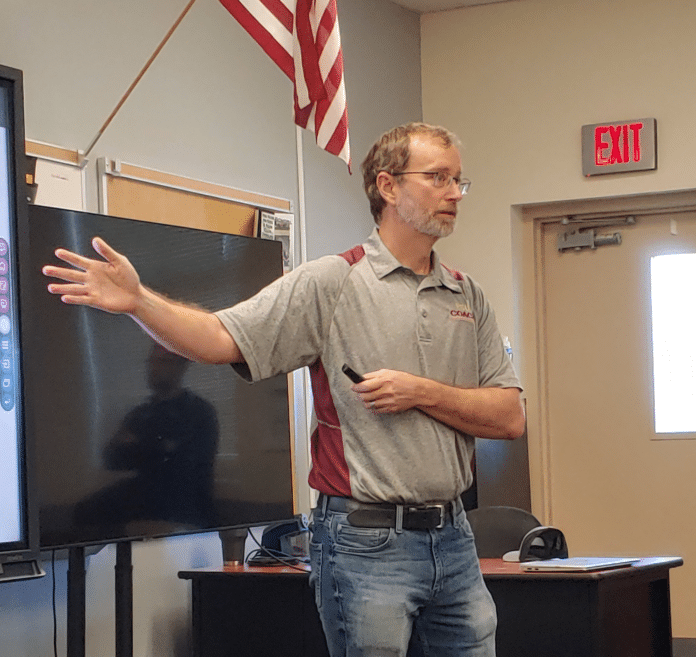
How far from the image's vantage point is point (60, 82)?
311 centimetres

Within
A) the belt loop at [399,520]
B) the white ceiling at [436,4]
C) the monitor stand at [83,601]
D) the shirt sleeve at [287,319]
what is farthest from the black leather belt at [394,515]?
the white ceiling at [436,4]

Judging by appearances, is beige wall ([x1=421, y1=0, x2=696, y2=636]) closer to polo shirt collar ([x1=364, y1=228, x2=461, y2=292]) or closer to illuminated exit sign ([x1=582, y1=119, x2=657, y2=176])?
illuminated exit sign ([x1=582, y1=119, x2=657, y2=176])

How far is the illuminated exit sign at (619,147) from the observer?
4.93 meters

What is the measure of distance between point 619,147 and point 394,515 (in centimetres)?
351

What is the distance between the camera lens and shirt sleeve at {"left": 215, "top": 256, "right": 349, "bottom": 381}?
1907mm

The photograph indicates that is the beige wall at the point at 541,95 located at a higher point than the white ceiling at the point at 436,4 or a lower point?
lower

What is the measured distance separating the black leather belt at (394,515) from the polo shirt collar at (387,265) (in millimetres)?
441

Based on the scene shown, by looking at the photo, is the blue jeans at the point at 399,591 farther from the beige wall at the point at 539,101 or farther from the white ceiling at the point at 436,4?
the white ceiling at the point at 436,4

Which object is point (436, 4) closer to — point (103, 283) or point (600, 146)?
point (600, 146)

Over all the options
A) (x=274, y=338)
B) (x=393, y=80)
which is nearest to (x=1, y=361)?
(x=274, y=338)

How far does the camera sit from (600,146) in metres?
5.02

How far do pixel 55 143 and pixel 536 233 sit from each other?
2947mm

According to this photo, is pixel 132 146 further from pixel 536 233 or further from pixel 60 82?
pixel 536 233

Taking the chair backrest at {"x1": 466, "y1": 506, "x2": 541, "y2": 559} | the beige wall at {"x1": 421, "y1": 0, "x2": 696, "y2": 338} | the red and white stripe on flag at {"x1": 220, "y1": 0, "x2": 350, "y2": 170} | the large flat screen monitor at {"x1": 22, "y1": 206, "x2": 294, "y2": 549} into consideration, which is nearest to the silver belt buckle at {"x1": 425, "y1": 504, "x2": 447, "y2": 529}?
the large flat screen monitor at {"x1": 22, "y1": 206, "x2": 294, "y2": 549}
